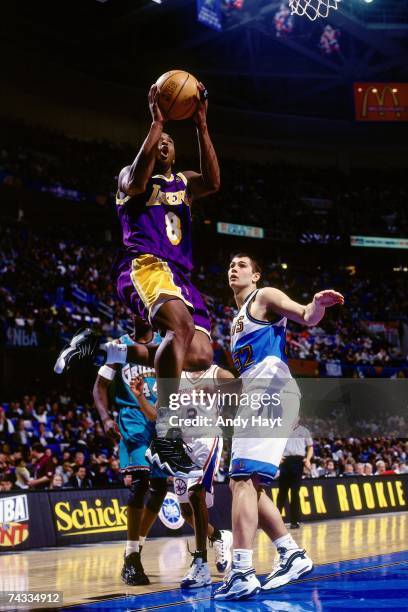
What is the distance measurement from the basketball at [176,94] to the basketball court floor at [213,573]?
2.94m

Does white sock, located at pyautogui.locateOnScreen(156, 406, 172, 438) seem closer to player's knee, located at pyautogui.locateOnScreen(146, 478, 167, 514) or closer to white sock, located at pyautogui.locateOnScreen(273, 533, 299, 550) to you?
white sock, located at pyautogui.locateOnScreen(273, 533, 299, 550)

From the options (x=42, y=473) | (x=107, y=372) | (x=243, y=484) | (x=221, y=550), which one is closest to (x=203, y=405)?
(x=107, y=372)

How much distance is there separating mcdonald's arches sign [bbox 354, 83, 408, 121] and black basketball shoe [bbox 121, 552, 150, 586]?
28.0 m

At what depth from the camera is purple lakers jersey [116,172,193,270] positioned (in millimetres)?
4812

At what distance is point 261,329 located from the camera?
502cm

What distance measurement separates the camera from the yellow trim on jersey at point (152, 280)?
4.61 m

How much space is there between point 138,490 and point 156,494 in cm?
16

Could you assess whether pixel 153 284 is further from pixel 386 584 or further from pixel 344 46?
pixel 344 46

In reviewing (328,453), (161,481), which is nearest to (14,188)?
(328,453)

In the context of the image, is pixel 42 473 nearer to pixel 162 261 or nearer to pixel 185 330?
pixel 162 261

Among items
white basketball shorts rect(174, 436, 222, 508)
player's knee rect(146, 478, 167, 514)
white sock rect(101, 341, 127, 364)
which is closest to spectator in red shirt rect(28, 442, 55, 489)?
white basketball shorts rect(174, 436, 222, 508)

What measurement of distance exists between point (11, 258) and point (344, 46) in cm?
1705

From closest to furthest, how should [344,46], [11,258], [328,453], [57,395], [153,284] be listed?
[153,284] → [57,395] → [328,453] → [11,258] → [344,46]

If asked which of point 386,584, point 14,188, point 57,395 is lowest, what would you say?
point 386,584
